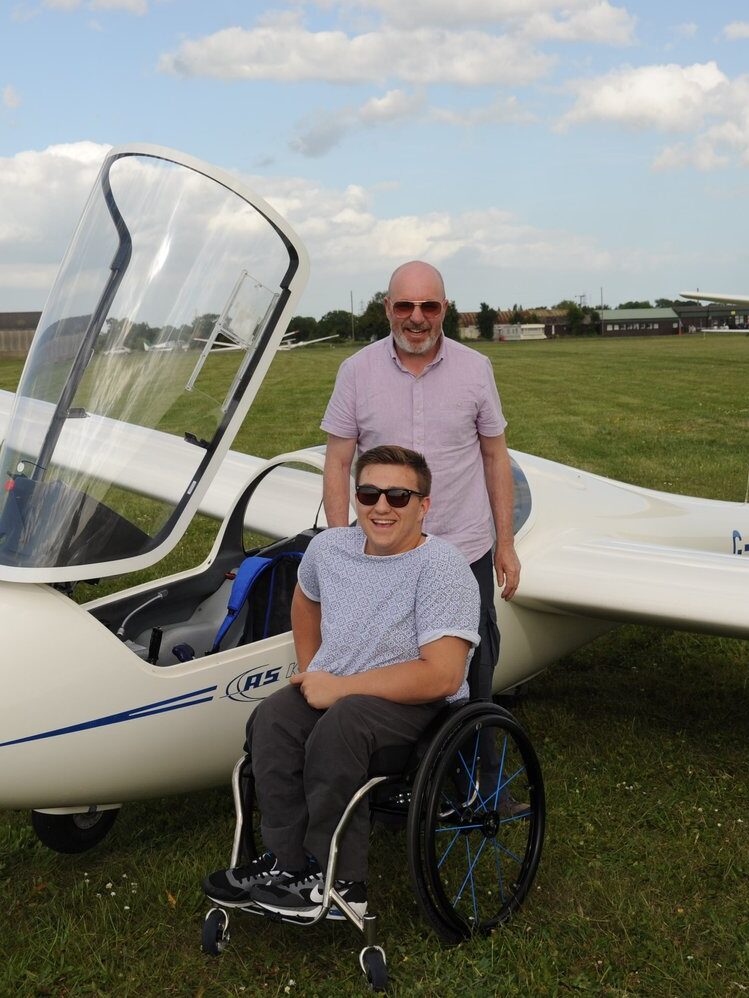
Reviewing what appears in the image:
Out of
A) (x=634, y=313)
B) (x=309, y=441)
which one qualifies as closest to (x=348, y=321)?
(x=309, y=441)

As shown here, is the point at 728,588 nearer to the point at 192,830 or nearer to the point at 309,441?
the point at 192,830

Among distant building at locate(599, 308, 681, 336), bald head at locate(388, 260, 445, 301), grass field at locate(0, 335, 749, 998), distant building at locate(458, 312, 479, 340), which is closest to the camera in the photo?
grass field at locate(0, 335, 749, 998)

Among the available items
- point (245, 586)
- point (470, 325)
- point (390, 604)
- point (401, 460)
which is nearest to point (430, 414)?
point (401, 460)

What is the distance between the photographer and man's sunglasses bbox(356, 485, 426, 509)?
326 centimetres

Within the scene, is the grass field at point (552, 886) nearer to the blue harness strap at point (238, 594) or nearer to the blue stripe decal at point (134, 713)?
the blue stripe decal at point (134, 713)

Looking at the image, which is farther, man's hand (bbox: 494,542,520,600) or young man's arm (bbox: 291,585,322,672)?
man's hand (bbox: 494,542,520,600)

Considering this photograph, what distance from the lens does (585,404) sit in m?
23.7

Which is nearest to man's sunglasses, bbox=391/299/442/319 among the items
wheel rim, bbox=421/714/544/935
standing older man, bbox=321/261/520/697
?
standing older man, bbox=321/261/520/697

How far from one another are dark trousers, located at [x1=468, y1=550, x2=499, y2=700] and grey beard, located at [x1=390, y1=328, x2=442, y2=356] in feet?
2.62

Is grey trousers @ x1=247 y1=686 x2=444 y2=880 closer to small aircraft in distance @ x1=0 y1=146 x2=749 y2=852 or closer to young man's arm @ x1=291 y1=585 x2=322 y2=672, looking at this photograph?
young man's arm @ x1=291 y1=585 x2=322 y2=672

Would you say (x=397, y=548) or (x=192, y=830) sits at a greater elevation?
(x=397, y=548)

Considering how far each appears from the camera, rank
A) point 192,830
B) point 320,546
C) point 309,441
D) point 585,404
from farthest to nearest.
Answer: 1. point 585,404
2. point 309,441
3. point 192,830
4. point 320,546

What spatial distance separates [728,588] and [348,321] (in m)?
1.96

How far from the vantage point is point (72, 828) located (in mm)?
3900
